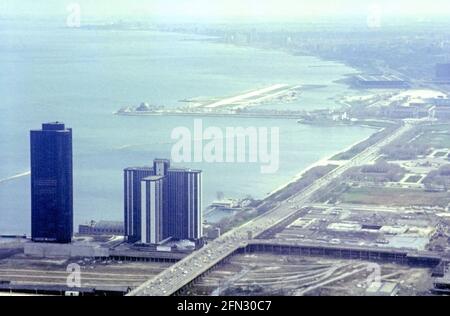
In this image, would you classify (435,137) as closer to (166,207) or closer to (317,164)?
(317,164)

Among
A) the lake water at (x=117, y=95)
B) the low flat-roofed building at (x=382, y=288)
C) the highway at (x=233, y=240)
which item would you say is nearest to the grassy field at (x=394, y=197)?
the highway at (x=233, y=240)

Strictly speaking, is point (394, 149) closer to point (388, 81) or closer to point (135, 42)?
point (388, 81)

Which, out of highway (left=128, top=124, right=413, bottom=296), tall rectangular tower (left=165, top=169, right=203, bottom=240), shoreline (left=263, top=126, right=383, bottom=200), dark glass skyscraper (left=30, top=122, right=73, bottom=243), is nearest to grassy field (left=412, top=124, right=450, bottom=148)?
highway (left=128, top=124, right=413, bottom=296)

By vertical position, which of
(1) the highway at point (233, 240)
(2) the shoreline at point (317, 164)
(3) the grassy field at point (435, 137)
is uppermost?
(3) the grassy field at point (435, 137)

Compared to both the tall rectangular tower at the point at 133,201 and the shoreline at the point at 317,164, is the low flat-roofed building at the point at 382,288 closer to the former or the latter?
the tall rectangular tower at the point at 133,201

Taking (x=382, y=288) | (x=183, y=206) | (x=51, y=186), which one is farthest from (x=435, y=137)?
(x=382, y=288)

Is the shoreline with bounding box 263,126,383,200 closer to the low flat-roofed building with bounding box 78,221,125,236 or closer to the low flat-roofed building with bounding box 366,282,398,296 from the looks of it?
the low flat-roofed building with bounding box 78,221,125,236

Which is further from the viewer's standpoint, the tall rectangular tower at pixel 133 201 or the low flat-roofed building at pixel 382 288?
the tall rectangular tower at pixel 133 201

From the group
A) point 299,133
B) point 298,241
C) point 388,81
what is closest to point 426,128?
point 388,81
